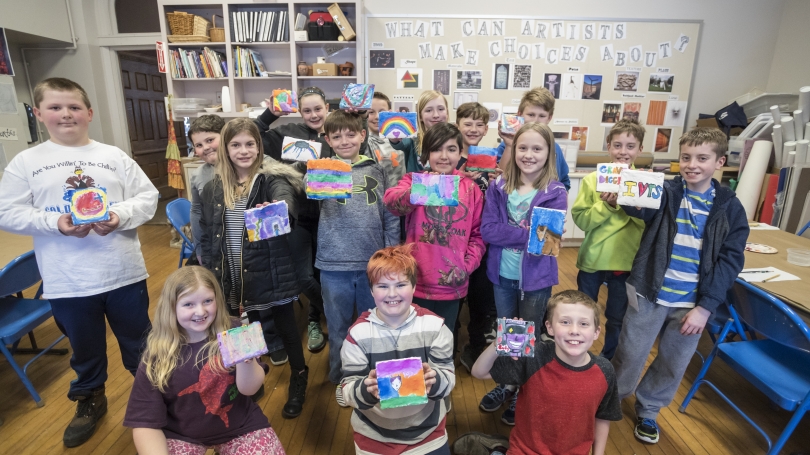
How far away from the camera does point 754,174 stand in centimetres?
378

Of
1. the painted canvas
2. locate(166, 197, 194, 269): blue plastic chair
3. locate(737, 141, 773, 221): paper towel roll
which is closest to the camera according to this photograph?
the painted canvas

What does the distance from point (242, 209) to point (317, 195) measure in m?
0.37

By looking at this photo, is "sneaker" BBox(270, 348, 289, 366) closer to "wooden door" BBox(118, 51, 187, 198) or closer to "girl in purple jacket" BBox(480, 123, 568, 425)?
"girl in purple jacket" BBox(480, 123, 568, 425)

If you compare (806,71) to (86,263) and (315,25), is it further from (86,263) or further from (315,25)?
(86,263)

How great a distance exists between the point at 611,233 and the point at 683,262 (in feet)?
1.19

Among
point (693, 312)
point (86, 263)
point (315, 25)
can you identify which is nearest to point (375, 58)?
point (315, 25)

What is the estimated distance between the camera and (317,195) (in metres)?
1.73

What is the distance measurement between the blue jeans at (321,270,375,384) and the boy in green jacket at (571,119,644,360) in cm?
105

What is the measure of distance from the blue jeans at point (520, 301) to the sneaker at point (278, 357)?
135 centimetres

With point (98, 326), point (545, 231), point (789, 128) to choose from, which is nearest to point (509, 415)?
point (545, 231)

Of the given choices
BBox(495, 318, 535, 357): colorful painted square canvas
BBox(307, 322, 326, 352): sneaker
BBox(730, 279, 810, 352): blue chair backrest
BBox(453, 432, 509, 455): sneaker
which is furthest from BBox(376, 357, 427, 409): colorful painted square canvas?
BBox(307, 322, 326, 352): sneaker

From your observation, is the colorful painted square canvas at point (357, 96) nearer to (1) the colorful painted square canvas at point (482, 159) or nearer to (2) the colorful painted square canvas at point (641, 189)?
(1) the colorful painted square canvas at point (482, 159)

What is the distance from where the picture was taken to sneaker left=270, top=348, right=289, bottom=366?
2.48 m

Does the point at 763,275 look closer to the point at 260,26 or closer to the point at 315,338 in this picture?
the point at 315,338
